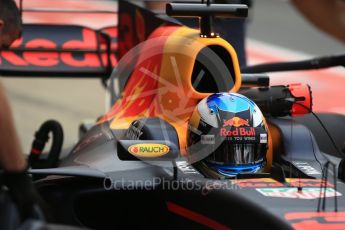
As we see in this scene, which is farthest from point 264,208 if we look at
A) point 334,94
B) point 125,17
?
point 334,94

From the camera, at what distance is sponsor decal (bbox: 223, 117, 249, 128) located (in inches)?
189

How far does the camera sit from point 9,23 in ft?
16.1

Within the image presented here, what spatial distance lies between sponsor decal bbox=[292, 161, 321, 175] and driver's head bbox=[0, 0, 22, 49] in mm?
1628

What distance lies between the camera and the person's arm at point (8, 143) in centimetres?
348

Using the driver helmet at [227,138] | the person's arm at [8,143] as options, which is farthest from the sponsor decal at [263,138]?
the person's arm at [8,143]

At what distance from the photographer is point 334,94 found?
453 inches

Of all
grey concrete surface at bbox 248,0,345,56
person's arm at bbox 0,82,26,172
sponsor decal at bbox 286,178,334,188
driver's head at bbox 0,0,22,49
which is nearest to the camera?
person's arm at bbox 0,82,26,172

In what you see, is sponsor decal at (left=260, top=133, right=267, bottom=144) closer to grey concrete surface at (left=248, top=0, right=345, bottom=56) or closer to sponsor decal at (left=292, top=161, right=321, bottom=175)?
sponsor decal at (left=292, top=161, right=321, bottom=175)

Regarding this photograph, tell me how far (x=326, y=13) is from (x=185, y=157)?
6.94 ft

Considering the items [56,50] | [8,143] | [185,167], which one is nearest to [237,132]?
[185,167]

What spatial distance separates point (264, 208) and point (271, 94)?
4.51 feet

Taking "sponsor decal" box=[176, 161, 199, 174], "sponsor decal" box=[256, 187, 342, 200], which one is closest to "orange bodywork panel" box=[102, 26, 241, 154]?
"sponsor decal" box=[176, 161, 199, 174]

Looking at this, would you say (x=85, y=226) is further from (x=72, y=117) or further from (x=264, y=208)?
(x=72, y=117)

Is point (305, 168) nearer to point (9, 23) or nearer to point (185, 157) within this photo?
point (185, 157)
